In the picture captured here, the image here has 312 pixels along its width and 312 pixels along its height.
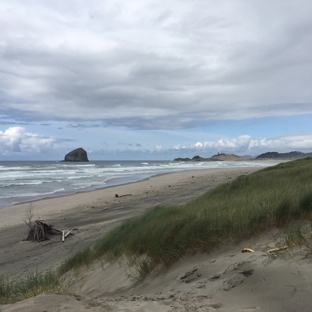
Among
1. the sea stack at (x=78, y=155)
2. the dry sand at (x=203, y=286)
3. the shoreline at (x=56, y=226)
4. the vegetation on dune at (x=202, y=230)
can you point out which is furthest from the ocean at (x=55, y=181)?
the sea stack at (x=78, y=155)

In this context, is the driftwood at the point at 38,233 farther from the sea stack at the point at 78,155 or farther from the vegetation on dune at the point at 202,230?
the sea stack at the point at 78,155

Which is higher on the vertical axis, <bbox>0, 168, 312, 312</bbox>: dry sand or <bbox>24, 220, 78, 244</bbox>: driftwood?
<bbox>0, 168, 312, 312</bbox>: dry sand

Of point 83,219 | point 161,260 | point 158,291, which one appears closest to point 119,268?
point 161,260

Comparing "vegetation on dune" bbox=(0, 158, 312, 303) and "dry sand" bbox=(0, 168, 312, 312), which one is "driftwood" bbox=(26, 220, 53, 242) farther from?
"vegetation on dune" bbox=(0, 158, 312, 303)

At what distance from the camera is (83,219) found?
12539 mm

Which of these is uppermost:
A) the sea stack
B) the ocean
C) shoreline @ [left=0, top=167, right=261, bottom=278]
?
the sea stack

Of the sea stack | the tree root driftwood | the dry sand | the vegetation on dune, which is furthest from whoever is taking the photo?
the sea stack

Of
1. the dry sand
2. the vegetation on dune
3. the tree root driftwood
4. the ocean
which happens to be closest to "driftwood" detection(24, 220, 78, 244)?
the tree root driftwood

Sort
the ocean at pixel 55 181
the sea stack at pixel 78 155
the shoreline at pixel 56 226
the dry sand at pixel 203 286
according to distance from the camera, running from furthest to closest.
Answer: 1. the sea stack at pixel 78 155
2. the ocean at pixel 55 181
3. the shoreline at pixel 56 226
4. the dry sand at pixel 203 286

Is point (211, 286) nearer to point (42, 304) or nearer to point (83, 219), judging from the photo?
point (42, 304)

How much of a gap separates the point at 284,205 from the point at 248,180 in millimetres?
6477

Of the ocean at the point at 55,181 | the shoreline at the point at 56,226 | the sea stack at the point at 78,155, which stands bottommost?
the shoreline at the point at 56,226

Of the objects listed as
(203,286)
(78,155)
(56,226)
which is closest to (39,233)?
(56,226)

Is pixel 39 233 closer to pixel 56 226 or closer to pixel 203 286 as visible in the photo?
pixel 56 226
